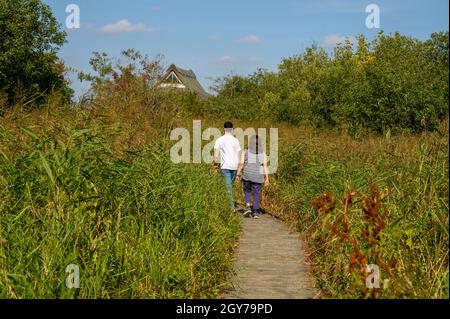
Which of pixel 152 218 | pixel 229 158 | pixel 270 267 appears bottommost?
pixel 270 267

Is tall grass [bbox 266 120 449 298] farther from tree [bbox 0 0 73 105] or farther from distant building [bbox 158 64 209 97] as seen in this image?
distant building [bbox 158 64 209 97]

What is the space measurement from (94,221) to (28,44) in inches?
1178

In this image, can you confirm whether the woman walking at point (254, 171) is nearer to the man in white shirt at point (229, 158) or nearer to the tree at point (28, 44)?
the man in white shirt at point (229, 158)

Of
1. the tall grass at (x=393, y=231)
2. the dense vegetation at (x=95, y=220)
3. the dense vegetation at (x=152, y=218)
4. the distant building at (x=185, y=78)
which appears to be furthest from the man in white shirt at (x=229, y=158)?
the distant building at (x=185, y=78)

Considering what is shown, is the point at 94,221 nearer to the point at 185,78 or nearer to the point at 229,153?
the point at 229,153

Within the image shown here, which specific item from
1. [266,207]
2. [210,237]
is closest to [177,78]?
[266,207]

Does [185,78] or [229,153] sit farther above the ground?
[185,78]

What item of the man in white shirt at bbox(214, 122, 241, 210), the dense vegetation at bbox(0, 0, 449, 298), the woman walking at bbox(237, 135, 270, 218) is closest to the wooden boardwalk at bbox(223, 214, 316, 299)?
the dense vegetation at bbox(0, 0, 449, 298)

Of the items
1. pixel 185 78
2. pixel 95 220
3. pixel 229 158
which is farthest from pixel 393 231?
pixel 185 78

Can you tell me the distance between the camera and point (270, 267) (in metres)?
7.39

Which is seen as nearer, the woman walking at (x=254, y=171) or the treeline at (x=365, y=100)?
the woman walking at (x=254, y=171)

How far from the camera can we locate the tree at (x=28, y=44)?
3166cm

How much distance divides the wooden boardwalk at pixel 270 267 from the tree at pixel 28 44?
2273cm
